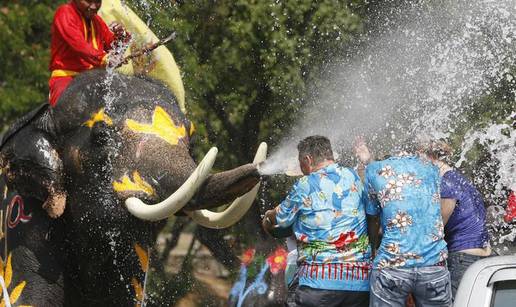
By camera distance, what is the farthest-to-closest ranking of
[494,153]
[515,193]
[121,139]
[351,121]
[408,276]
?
[351,121] < [494,153] < [515,193] < [121,139] < [408,276]

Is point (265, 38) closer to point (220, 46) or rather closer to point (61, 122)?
point (220, 46)

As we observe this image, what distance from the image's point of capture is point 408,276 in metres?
5.73

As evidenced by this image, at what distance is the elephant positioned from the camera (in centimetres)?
600

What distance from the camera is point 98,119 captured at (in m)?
6.25

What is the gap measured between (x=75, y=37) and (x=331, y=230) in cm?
209

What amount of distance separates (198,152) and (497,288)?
16.0 feet

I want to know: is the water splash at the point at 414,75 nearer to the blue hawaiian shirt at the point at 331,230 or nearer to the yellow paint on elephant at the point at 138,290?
the yellow paint on elephant at the point at 138,290

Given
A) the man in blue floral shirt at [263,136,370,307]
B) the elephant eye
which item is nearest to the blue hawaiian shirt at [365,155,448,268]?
the man in blue floral shirt at [263,136,370,307]

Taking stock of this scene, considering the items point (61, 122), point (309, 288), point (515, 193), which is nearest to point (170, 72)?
point (61, 122)

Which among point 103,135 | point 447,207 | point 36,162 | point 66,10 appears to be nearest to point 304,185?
point 447,207

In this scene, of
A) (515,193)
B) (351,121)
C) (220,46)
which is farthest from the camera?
(220,46)

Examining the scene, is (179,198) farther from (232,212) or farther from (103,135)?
(103,135)

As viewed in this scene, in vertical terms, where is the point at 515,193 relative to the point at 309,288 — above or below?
above

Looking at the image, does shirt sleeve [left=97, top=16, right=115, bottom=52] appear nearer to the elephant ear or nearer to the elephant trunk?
the elephant ear
